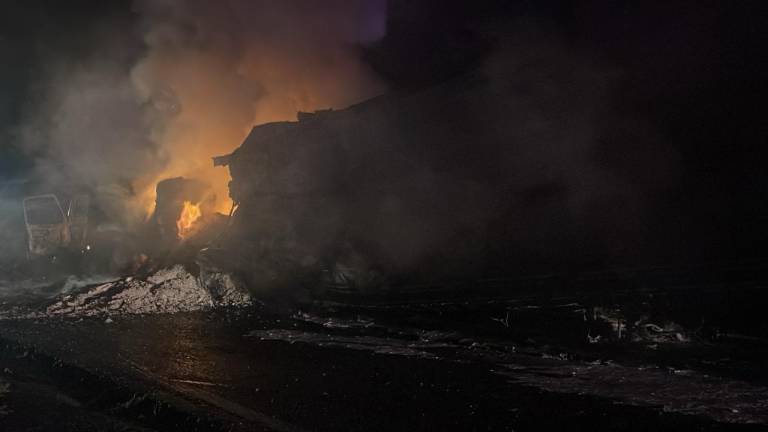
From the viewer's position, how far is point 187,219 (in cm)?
1307

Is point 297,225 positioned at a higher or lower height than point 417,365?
higher

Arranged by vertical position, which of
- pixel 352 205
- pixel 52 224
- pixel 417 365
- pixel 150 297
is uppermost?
pixel 352 205

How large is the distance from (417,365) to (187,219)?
910 cm

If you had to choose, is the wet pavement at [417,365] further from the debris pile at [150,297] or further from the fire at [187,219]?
the fire at [187,219]

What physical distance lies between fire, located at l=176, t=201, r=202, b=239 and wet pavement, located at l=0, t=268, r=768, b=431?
445cm

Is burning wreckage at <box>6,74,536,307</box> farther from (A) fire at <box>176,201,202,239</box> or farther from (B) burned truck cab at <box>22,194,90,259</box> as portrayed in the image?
(B) burned truck cab at <box>22,194,90,259</box>

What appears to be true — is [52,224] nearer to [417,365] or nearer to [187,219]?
[187,219]

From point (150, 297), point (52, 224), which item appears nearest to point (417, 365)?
point (150, 297)

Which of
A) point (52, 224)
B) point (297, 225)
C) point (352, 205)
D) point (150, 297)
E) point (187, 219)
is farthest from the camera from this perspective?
point (52, 224)

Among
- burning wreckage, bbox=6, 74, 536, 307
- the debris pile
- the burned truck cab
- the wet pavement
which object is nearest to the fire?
burning wreckage, bbox=6, 74, 536, 307

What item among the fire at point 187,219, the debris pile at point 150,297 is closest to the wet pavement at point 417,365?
the debris pile at point 150,297

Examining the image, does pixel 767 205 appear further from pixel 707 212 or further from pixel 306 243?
pixel 306 243

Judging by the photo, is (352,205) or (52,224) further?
(52,224)

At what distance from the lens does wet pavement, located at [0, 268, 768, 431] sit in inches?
167
